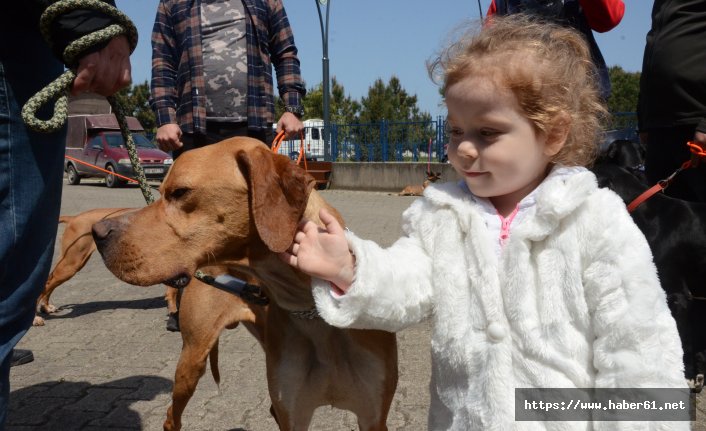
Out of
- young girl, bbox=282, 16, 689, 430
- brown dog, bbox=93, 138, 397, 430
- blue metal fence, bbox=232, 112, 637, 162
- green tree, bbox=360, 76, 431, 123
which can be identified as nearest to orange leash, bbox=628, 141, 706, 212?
Answer: young girl, bbox=282, 16, 689, 430

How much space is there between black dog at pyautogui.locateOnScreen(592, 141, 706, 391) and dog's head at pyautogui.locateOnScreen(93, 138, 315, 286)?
6.45ft

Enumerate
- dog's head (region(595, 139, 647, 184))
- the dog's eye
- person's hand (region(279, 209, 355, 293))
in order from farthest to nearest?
dog's head (region(595, 139, 647, 184)) → the dog's eye → person's hand (region(279, 209, 355, 293))

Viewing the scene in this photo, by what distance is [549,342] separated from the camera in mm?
1766

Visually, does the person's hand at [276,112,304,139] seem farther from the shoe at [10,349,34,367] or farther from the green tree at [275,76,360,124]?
the green tree at [275,76,360,124]

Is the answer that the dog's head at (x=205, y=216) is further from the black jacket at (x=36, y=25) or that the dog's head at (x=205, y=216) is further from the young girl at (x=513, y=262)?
the black jacket at (x=36, y=25)

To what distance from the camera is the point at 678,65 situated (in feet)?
10.3

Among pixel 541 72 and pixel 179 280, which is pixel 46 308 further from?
pixel 541 72

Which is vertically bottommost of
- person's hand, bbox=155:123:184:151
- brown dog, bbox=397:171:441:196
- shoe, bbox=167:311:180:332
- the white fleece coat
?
shoe, bbox=167:311:180:332

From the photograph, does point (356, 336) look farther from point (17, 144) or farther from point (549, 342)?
point (17, 144)

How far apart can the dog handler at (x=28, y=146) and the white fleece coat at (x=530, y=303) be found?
3.10ft

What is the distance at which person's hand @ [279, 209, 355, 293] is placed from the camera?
6.07ft

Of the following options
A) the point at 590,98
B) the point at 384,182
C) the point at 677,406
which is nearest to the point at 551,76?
the point at 590,98

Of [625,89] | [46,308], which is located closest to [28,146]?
[46,308]

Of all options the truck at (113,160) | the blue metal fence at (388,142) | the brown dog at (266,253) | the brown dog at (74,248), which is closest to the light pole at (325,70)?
the blue metal fence at (388,142)
